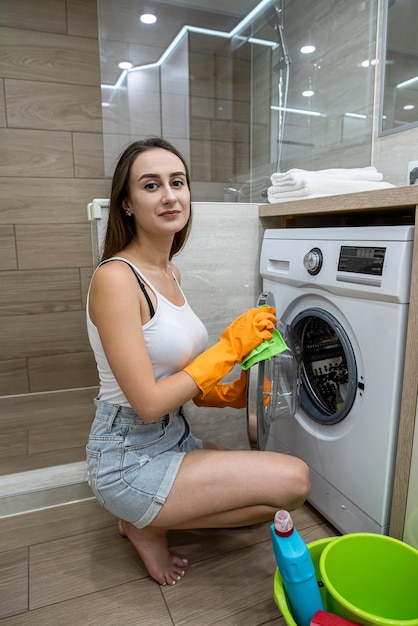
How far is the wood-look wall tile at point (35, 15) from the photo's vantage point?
2111mm

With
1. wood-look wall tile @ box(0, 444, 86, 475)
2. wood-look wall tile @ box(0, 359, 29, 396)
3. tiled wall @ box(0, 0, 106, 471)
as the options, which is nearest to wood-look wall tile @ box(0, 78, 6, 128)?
tiled wall @ box(0, 0, 106, 471)

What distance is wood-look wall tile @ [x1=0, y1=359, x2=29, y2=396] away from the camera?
7.68 ft

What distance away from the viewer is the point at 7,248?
2285mm

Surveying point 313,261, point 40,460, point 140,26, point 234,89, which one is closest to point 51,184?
point 140,26

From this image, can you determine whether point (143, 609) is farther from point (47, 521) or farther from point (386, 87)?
point (386, 87)

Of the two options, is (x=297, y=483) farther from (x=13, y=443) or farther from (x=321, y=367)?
(x=13, y=443)

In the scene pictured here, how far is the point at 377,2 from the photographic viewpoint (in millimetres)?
1677

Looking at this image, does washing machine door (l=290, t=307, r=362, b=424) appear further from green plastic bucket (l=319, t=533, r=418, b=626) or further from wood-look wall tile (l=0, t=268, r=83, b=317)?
wood-look wall tile (l=0, t=268, r=83, b=317)

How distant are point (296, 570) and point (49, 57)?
2.38 meters

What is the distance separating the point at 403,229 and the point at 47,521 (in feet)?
4.32

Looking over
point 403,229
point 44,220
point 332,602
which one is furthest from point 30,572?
point 44,220

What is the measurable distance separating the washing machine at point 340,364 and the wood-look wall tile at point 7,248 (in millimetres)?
1409

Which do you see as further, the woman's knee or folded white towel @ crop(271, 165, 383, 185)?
folded white towel @ crop(271, 165, 383, 185)

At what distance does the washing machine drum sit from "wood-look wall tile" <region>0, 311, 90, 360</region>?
4.56 feet
